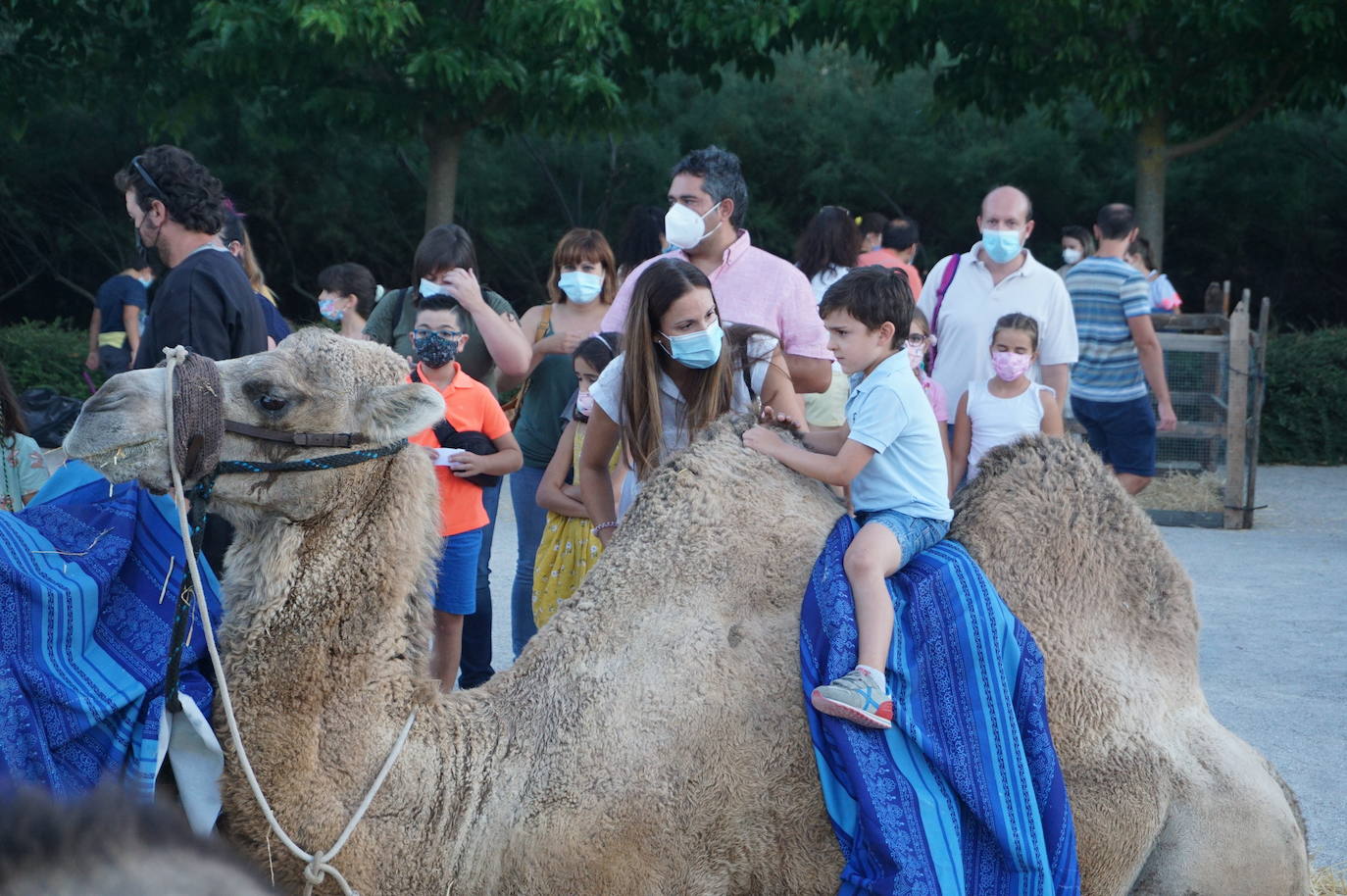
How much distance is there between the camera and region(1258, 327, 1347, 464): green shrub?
49.4ft

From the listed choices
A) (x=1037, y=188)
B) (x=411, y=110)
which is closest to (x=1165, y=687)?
(x=411, y=110)

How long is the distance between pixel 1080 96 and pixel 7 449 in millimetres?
18141

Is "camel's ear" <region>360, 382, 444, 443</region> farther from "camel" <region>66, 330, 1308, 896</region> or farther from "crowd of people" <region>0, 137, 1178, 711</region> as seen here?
"crowd of people" <region>0, 137, 1178, 711</region>

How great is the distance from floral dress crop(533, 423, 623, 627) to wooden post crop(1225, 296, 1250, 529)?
25.3 ft

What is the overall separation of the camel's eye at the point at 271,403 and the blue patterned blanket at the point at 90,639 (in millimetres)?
329

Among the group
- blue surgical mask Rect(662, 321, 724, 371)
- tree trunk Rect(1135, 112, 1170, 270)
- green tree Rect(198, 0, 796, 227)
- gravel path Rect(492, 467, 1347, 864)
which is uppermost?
green tree Rect(198, 0, 796, 227)

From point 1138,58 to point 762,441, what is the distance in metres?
13.8

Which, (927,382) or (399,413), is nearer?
(399,413)

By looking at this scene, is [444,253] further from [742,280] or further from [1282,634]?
[1282,634]

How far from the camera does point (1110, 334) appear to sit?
8500 mm

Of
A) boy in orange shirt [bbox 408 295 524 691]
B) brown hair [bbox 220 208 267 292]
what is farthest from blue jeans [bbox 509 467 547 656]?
brown hair [bbox 220 208 267 292]

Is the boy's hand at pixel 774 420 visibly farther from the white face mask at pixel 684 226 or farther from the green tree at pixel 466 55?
the green tree at pixel 466 55

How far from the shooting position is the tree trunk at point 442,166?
15.8m

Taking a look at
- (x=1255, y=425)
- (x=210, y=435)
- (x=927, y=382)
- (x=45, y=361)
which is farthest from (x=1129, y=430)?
(x=45, y=361)
